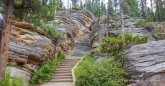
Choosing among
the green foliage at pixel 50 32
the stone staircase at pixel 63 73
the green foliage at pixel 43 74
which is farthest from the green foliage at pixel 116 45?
the green foliage at pixel 50 32

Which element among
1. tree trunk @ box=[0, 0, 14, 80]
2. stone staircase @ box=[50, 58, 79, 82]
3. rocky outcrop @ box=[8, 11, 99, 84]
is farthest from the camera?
stone staircase @ box=[50, 58, 79, 82]

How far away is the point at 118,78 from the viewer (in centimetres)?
857

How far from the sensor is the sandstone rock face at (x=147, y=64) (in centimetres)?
781

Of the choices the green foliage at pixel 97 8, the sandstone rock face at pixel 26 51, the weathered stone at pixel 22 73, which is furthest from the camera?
the green foliage at pixel 97 8

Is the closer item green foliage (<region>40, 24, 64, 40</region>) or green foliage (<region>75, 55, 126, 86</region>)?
green foliage (<region>75, 55, 126, 86</region>)

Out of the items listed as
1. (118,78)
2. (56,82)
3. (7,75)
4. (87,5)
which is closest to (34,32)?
(56,82)

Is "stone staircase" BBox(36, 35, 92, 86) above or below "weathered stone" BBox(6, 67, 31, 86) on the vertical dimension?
below

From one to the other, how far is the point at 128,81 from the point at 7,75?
4.98m

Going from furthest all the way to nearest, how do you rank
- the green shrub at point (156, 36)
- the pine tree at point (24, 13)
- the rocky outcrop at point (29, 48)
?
the green shrub at point (156, 36) → the rocky outcrop at point (29, 48) → the pine tree at point (24, 13)

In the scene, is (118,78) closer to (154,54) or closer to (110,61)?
(110,61)

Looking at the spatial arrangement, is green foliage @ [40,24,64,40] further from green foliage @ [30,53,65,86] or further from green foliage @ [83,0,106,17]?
green foliage @ [83,0,106,17]

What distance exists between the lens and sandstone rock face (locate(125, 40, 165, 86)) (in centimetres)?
781

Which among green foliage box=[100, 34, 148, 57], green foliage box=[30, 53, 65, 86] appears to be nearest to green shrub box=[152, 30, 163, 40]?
green foliage box=[100, 34, 148, 57]

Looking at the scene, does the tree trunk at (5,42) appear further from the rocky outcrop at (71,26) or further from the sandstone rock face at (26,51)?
the rocky outcrop at (71,26)
